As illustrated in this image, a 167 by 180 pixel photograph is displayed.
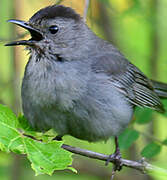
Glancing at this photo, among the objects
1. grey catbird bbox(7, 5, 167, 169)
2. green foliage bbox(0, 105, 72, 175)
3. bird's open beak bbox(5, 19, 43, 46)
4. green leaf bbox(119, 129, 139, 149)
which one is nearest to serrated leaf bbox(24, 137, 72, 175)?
green foliage bbox(0, 105, 72, 175)

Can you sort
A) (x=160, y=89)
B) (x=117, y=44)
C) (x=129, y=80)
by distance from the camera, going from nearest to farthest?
1. (x=129, y=80)
2. (x=160, y=89)
3. (x=117, y=44)

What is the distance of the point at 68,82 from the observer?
445 centimetres

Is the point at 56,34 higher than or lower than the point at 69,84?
higher

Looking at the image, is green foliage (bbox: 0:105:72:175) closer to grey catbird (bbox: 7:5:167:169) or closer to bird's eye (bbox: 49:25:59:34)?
grey catbird (bbox: 7:5:167:169)

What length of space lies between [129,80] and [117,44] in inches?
75.0

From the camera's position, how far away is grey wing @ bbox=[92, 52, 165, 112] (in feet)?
16.9

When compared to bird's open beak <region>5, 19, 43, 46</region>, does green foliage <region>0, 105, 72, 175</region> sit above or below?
below

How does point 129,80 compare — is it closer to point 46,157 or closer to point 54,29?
point 54,29

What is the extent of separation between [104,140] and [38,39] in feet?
5.03

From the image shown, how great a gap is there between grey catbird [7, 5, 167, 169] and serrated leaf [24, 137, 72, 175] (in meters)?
1.27

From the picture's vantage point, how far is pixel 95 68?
4.85m

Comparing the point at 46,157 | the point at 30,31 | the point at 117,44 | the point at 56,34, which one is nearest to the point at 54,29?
the point at 56,34

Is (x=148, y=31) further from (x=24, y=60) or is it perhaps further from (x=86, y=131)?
(x=86, y=131)

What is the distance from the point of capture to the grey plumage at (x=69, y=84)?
4422 mm
